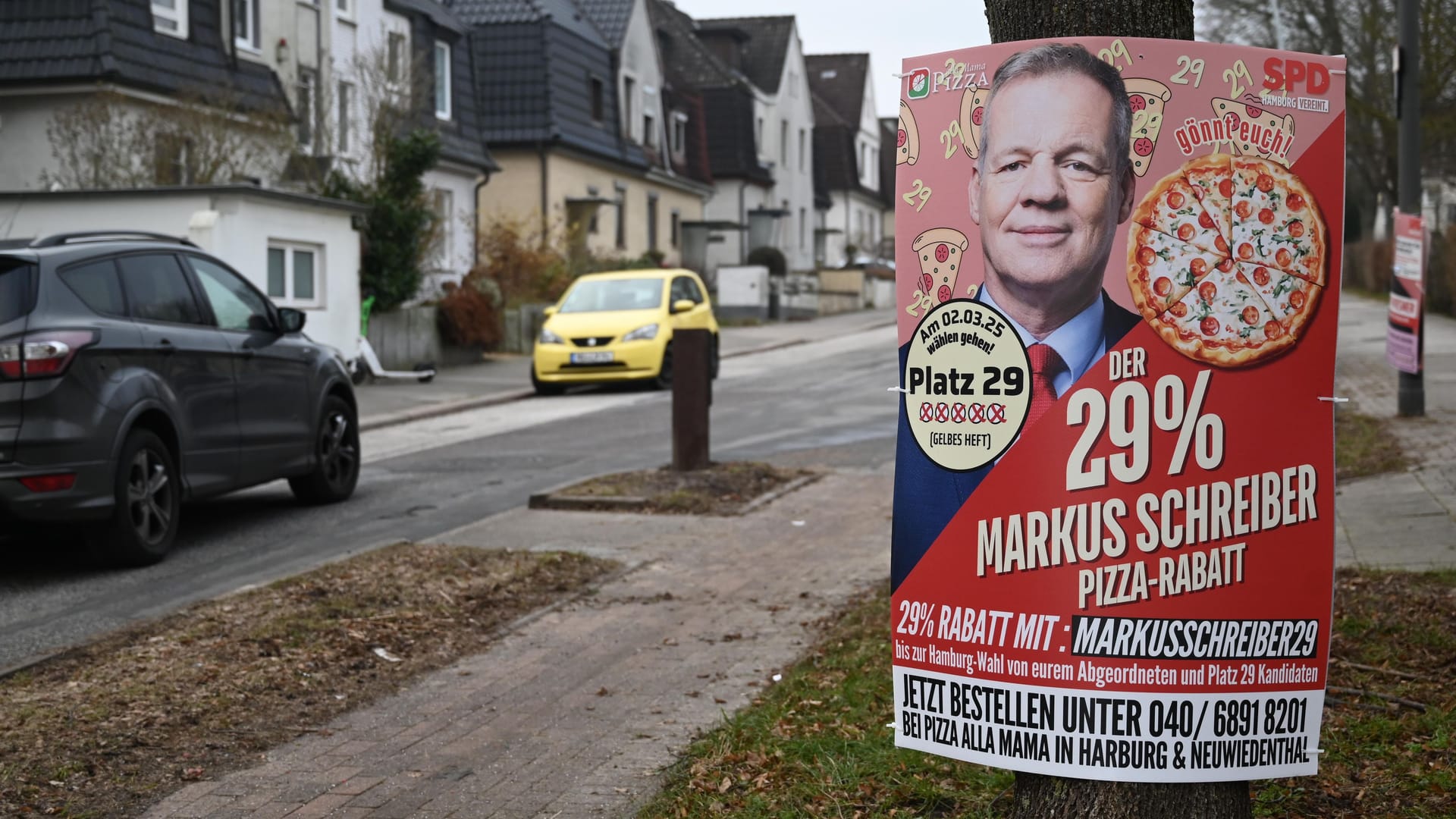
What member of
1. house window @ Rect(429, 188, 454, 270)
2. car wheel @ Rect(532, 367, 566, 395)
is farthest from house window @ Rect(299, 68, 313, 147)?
car wheel @ Rect(532, 367, 566, 395)

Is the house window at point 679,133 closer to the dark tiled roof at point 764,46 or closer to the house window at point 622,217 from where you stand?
the house window at point 622,217

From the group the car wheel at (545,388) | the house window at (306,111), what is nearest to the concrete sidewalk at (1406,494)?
the car wheel at (545,388)

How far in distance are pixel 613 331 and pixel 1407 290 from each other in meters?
A: 11.6

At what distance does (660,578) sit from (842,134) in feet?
215

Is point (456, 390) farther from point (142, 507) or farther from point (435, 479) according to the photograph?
point (142, 507)

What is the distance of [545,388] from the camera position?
23656 millimetres

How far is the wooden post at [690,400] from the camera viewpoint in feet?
40.7

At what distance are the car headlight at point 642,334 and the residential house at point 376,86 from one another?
20.6 ft

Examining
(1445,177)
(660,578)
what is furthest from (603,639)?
(1445,177)

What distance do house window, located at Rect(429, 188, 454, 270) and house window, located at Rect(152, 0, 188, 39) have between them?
5268mm

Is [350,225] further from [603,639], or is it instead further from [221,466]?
[603,639]

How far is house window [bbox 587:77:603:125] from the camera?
44.2 meters

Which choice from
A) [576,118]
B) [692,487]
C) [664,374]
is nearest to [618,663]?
[692,487]

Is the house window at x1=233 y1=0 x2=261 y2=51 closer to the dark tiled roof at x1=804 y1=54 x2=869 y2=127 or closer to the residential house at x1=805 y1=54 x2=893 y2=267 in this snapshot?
the residential house at x1=805 y1=54 x2=893 y2=267
